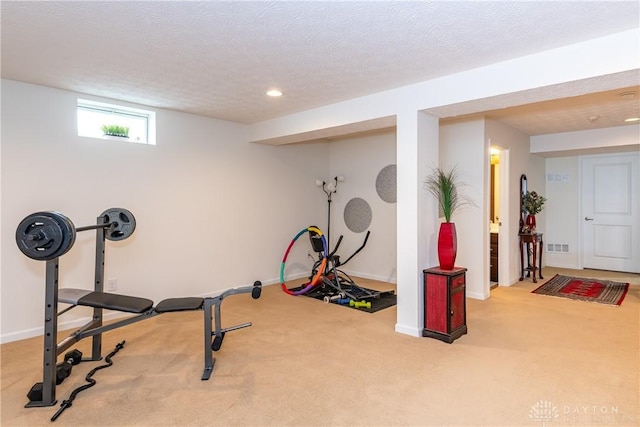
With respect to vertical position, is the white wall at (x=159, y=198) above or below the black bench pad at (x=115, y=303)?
above

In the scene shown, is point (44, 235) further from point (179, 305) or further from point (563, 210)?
point (563, 210)

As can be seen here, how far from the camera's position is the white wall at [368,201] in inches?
227

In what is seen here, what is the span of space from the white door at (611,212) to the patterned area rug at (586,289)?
1.03 meters

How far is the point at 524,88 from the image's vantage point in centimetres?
281

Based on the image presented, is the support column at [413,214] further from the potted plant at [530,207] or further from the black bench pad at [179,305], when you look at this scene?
the potted plant at [530,207]

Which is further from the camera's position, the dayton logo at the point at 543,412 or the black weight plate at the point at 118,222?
the black weight plate at the point at 118,222

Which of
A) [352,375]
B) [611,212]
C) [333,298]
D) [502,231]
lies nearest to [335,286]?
[333,298]

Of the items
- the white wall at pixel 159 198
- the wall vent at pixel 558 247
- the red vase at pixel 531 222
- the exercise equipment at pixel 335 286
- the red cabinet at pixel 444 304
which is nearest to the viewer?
the red cabinet at pixel 444 304

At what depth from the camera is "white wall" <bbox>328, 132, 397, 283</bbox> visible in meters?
5.77

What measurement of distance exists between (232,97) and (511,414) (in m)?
3.45

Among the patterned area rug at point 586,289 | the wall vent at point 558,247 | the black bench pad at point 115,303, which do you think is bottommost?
the patterned area rug at point 586,289

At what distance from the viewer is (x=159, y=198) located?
4.39 meters

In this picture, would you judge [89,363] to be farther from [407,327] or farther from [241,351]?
[407,327]

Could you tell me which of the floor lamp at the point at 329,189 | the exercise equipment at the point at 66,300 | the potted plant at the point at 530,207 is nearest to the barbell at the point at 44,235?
the exercise equipment at the point at 66,300
